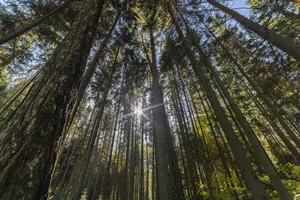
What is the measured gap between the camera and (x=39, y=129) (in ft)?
3.07

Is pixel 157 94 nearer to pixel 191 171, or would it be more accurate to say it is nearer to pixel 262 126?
pixel 191 171

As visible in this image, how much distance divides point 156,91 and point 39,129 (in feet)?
19.4

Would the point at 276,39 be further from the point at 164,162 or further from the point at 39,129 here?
the point at 164,162

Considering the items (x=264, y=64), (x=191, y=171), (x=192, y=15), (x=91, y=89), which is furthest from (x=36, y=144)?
(x=91, y=89)

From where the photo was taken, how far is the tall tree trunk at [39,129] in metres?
0.81

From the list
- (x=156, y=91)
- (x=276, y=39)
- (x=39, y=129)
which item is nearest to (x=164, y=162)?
(x=156, y=91)

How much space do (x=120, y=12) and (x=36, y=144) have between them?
228 inches

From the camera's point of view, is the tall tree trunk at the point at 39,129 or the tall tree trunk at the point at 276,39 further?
the tall tree trunk at the point at 276,39

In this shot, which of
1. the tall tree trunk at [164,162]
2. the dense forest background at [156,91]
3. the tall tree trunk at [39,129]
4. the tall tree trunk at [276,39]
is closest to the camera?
the tall tree trunk at [39,129]

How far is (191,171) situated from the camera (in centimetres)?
555

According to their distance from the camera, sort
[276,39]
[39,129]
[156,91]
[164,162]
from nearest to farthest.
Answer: [39,129], [276,39], [164,162], [156,91]

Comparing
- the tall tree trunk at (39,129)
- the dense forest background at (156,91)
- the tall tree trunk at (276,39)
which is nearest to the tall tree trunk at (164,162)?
the dense forest background at (156,91)

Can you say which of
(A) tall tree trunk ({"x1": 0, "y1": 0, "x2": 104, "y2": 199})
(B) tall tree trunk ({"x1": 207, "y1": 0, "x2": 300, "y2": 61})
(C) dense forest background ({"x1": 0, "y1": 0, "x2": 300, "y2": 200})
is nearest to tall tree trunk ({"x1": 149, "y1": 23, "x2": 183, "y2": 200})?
(C) dense forest background ({"x1": 0, "y1": 0, "x2": 300, "y2": 200})

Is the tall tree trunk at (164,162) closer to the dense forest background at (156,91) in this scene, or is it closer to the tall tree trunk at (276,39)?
the dense forest background at (156,91)
